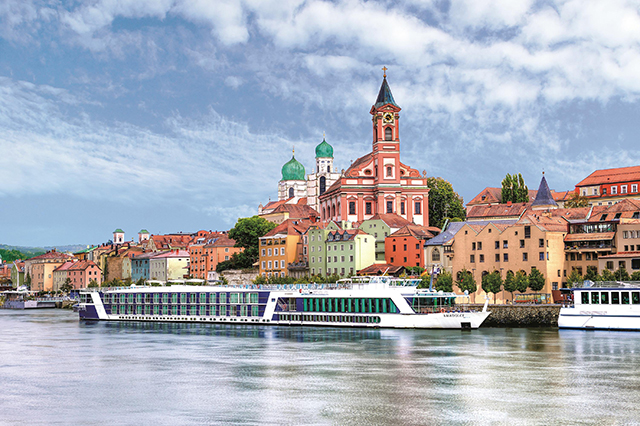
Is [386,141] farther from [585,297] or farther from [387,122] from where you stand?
[585,297]

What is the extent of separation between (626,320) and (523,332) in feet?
31.1

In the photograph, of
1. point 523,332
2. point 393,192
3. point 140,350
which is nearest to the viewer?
point 140,350

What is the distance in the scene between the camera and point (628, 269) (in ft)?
280

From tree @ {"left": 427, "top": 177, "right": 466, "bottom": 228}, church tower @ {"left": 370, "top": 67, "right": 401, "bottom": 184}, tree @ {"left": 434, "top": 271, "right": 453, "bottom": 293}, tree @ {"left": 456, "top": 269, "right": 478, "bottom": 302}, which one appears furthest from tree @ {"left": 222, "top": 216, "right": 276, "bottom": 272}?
tree @ {"left": 456, "top": 269, "right": 478, "bottom": 302}

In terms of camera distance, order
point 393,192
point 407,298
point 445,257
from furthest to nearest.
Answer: point 393,192, point 445,257, point 407,298

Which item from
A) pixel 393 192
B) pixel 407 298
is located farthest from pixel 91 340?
pixel 393 192

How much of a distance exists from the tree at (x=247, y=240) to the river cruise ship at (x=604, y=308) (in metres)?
72.0

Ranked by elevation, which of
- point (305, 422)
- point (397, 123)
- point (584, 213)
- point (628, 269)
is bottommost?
point (305, 422)

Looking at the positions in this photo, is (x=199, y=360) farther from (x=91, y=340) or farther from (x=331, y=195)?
(x=331, y=195)

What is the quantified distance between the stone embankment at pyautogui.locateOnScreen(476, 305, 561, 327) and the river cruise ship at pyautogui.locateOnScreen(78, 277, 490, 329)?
239cm

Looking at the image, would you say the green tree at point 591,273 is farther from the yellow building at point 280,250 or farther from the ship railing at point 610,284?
the yellow building at point 280,250

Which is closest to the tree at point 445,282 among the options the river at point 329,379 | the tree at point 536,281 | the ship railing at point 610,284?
the tree at point 536,281

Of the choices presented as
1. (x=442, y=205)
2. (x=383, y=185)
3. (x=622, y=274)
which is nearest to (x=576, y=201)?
(x=442, y=205)

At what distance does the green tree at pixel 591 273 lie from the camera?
3310 inches
